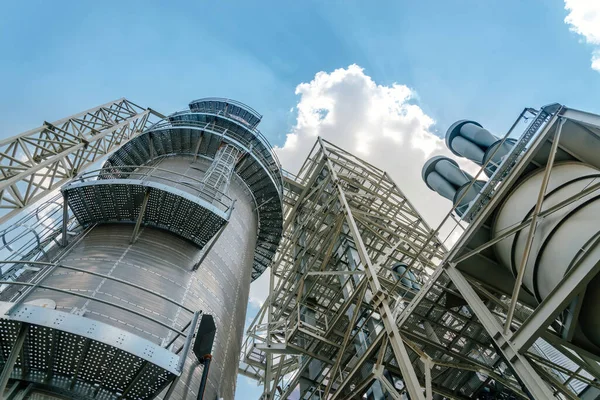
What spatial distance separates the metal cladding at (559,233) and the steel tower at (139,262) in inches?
265

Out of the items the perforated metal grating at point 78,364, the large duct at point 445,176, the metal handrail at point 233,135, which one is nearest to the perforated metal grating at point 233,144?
the metal handrail at point 233,135

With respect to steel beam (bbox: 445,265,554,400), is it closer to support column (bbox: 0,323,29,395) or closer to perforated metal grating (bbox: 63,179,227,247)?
perforated metal grating (bbox: 63,179,227,247)

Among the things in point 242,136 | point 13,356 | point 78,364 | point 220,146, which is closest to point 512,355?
point 78,364

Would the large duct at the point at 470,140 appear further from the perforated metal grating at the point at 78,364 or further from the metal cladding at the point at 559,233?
the perforated metal grating at the point at 78,364

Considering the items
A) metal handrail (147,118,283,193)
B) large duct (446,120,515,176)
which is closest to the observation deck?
metal handrail (147,118,283,193)

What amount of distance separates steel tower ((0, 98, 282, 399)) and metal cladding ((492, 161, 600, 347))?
6.74 m

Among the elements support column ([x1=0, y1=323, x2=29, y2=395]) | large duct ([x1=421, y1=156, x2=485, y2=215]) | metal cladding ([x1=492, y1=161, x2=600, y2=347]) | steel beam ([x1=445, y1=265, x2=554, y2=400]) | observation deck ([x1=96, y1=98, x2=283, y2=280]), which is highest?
large duct ([x1=421, y1=156, x2=485, y2=215])

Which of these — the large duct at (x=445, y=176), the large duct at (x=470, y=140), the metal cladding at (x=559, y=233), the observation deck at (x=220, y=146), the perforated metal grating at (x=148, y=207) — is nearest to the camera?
the metal cladding at (x=559, y=233)

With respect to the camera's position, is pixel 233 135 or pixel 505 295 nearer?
pixel 505 295

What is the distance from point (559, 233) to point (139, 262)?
29.0ft

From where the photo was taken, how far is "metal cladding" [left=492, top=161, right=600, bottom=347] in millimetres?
6871

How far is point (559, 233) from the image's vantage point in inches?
289

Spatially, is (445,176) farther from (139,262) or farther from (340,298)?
(139,262)

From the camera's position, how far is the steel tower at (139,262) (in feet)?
20.4
